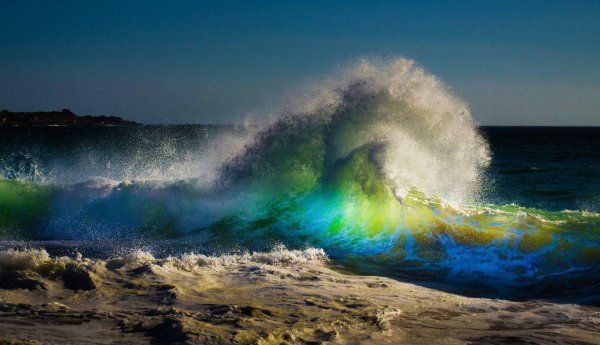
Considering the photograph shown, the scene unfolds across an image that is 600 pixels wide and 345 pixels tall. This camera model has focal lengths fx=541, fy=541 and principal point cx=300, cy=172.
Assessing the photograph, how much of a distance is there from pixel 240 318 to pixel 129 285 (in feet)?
5.60

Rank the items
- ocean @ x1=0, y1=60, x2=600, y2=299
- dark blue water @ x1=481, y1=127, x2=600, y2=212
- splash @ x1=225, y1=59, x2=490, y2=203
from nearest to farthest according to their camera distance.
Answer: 1. ocean @ x1=0, y1=60, x2=600, y2=299
2. splash @ x1=225, y1=59, x2=490, y2=203
3. dark blue water @ x1=481, y1=127, x2=600, y2=212

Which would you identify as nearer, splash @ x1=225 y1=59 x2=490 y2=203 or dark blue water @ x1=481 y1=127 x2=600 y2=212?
splash @ x1=225 y1=59 x2=490 y2=203

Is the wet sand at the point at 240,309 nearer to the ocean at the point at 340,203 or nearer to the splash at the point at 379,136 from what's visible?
the ocean at the point at 340,203

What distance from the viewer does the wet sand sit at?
495cm

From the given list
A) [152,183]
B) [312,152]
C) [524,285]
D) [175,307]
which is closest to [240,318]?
[175,307]

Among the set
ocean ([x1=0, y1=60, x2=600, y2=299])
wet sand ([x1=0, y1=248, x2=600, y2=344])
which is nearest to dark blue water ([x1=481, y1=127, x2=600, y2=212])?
ocean ([x1=0, y1=60, x2=600, y2=299])

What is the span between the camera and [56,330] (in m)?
4.89

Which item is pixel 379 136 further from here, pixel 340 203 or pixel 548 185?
pixel 548 185

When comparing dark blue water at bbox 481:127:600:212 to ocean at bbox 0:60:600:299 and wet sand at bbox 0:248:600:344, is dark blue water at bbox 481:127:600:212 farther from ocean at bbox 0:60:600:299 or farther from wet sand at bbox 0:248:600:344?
wet sand at bbox 0:248:600:344

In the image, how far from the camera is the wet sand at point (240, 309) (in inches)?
195

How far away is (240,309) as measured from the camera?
5602 mm

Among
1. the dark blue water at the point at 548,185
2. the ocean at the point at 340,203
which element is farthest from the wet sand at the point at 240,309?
the dark blue water at the point at 548,185

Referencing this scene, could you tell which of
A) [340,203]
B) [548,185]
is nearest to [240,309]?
[340,203]

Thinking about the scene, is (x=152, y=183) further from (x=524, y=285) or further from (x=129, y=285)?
(x=524, y=285)
